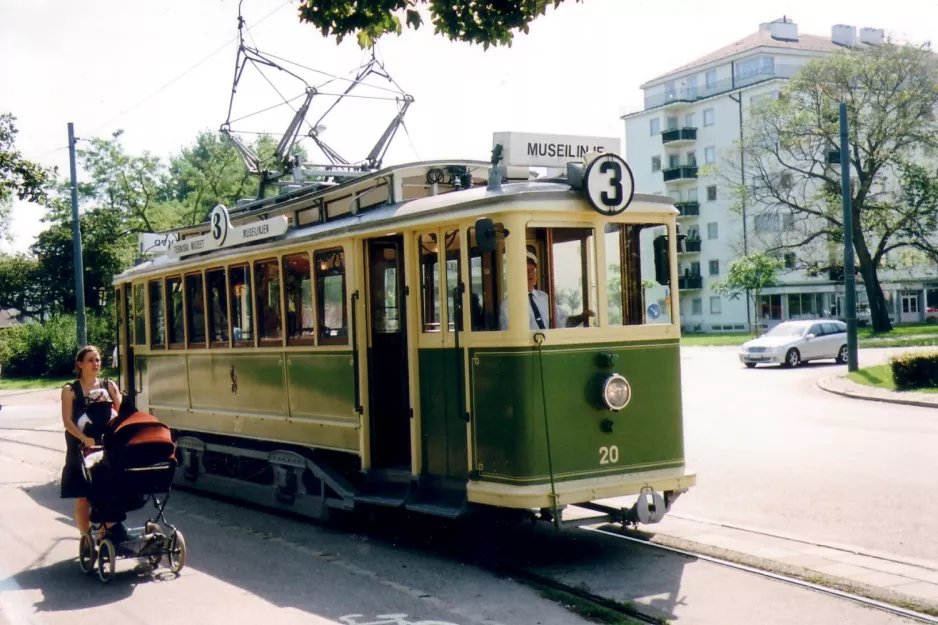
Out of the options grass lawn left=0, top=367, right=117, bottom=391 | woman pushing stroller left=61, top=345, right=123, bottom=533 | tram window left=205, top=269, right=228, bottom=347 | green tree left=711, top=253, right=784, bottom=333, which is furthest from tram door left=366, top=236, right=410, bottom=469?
green tree left=711, top=253, right=784, bottom=333

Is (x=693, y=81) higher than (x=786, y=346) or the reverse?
higher

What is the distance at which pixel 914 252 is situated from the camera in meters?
49.4

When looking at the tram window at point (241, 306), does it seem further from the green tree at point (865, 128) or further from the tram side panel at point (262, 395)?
the green tree at point (865, 128)

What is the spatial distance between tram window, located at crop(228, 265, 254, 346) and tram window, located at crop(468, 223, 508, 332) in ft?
11.8

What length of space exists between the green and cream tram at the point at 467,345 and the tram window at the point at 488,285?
0.04ft

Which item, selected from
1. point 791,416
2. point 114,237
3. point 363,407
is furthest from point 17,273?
point 363,407

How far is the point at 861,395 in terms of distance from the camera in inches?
814

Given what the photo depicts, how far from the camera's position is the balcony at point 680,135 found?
222 ft

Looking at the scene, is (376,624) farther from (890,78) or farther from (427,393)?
(890,78)

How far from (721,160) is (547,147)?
59.1m

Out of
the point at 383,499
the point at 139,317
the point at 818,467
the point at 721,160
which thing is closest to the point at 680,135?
the point at 721,160

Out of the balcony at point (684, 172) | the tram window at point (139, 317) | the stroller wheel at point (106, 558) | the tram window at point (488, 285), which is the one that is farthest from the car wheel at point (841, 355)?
the balcony at point (684, 172)

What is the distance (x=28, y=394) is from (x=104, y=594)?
32.1 m

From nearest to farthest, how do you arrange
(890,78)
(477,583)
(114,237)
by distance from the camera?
(477,583)
(890,78)
(114,237)
